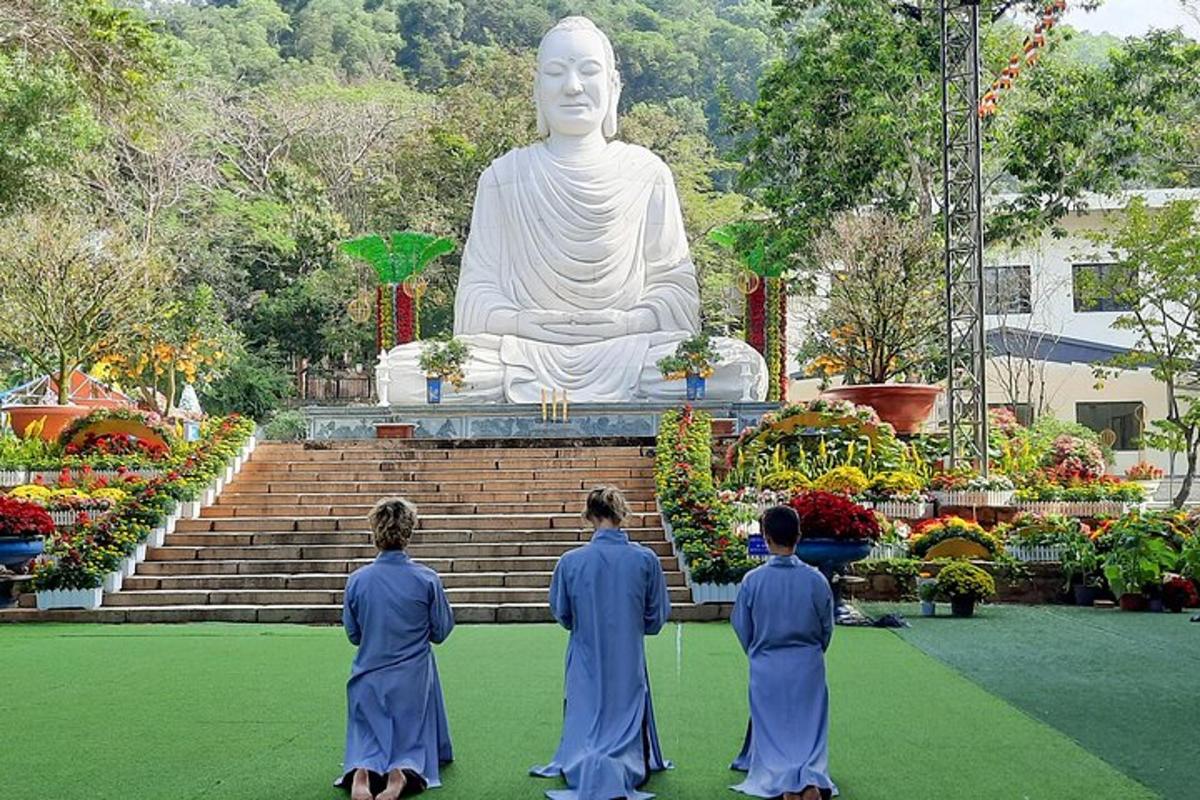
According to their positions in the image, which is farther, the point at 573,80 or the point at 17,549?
the point at 573,80

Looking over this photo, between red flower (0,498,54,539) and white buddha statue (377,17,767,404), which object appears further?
white buddha statue (377,17,767,404)

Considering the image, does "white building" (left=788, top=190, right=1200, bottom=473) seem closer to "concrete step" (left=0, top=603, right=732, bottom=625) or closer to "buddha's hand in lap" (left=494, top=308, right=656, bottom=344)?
"buddha's hand in lap" (left=494, top=308, right=656, bottom=344)

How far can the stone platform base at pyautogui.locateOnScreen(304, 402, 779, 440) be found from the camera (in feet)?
63.9

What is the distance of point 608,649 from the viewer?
566cm

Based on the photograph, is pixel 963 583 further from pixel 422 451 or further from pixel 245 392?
pixel 245 392

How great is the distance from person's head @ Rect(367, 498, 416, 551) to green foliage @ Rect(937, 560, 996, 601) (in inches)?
259

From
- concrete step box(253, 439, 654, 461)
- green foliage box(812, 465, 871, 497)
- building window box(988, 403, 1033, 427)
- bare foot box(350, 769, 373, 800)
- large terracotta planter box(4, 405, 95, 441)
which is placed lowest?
bare foot box(350, 769, 373, 800)

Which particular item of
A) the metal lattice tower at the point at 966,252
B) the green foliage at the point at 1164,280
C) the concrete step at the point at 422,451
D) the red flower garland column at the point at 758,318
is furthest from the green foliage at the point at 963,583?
the red flower garland column at the point at 758,318

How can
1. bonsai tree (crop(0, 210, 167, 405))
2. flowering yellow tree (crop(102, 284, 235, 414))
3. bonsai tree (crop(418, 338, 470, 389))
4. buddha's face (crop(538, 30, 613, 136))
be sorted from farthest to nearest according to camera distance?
flowering yellow tree (crop(102, 284, 235, 414)) < buddha's face (crop(538, 30, 613, 136)) < bonsai tree (crop(0, 210, 167, 405)) < bonsai tree (crop(418, 338, 470, 389))

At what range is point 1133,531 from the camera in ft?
39.2

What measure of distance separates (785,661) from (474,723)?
1990 mm

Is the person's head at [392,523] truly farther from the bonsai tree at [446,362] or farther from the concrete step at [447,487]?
the bonsai tree at [446,362]

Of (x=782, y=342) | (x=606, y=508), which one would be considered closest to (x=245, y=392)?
(x=782, y=342)

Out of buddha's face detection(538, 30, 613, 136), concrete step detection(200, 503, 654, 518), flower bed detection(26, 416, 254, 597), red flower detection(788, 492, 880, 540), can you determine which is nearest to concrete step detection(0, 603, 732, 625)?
flower bed detection(26, 416, 254, 597)
